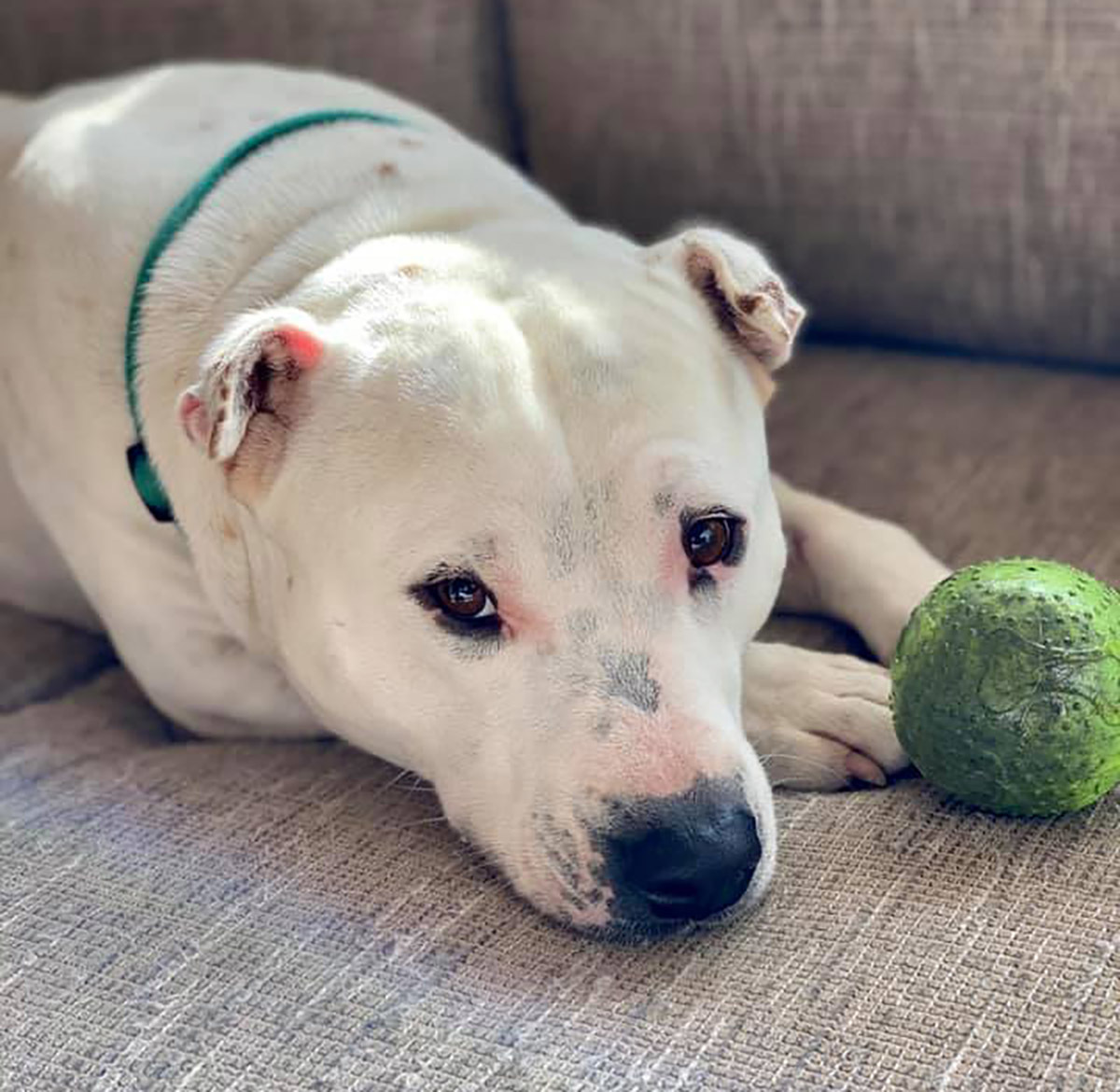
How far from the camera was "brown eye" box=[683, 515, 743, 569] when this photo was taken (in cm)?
143

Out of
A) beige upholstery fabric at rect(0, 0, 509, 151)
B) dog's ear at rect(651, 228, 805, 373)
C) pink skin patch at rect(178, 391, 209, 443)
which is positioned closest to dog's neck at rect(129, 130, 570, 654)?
pink skin patch at rect(178, 391, 209, 443)

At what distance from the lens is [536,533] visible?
53.6 inches

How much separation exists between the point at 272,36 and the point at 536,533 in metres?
1.45

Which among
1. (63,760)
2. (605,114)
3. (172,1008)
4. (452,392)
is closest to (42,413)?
(63,760)

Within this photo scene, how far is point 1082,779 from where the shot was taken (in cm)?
131

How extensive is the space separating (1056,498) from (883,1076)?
3.32ft

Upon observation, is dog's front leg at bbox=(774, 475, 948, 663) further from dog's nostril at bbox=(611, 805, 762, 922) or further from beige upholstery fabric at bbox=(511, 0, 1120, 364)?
beige upholstery fabric at bbox=(511, 0, 1120, 364)

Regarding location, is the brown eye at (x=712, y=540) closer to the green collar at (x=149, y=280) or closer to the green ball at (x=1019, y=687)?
the green ball at (x=1019, y=687)

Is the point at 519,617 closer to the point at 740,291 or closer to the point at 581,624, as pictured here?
the point at 581,624

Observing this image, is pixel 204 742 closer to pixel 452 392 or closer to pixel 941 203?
pixel 452 392

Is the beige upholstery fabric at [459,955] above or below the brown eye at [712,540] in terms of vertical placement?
A: below

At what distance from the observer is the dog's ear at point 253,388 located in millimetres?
1417

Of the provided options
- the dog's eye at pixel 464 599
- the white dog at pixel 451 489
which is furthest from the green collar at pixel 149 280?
the dog's eye at pixel 464 599

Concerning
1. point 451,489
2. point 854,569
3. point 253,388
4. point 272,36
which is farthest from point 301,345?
point 272,36
